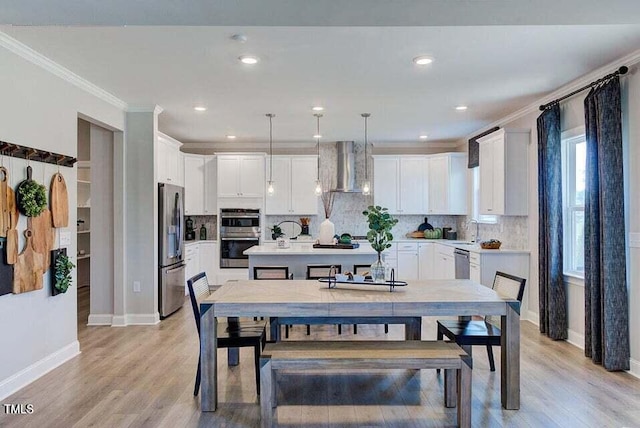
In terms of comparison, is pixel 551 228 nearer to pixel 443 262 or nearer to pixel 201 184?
pixel 443 262

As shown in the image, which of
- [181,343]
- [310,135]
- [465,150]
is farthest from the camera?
[465,150]

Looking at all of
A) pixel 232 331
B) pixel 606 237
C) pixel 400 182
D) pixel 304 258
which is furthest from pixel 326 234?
pixel 400 182

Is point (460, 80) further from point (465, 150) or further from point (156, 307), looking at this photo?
point (156, 307)

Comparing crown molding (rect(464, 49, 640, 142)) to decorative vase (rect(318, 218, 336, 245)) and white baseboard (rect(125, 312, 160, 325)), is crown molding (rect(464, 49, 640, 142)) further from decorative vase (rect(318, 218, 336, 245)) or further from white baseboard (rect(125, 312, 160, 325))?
white baseboard (rect(125, 312, 160, 325))

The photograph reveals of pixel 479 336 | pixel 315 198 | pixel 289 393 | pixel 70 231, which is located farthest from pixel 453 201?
pixel 70 231

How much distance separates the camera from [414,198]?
7.79m

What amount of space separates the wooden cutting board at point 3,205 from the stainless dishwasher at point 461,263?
504 centimetres

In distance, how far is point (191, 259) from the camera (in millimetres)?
7031

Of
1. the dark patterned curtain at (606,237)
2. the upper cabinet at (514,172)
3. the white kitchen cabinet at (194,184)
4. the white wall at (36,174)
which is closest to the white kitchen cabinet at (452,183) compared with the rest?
the upper cabinet at (514,172)

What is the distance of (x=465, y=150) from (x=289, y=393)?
5.80 m

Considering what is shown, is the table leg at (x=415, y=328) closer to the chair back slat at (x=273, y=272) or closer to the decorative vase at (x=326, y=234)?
the chair back slat at (x=273, y=272)

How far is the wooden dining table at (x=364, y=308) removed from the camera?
2756 mm

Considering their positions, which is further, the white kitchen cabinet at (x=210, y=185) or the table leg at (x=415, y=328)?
the white kitchen cabinet at (x=210, y=185)

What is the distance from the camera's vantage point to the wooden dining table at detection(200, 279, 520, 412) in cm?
276
